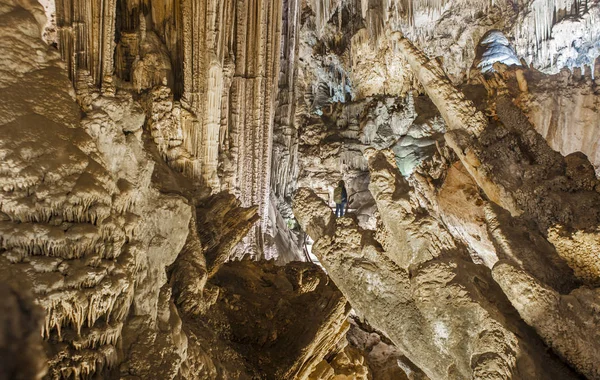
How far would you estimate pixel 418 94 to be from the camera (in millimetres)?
12859

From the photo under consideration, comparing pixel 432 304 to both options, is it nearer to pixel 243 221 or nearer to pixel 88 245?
pixel 88 245

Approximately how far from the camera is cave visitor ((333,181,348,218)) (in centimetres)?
1335

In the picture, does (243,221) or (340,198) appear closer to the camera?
(243,221)

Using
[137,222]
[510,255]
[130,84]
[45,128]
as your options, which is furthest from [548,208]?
[130,84]

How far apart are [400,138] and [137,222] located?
9.68 m

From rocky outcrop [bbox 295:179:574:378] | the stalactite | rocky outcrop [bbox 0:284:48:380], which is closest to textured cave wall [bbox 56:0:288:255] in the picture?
the stalactite

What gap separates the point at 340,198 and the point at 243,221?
22.2ft

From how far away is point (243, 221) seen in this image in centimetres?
689

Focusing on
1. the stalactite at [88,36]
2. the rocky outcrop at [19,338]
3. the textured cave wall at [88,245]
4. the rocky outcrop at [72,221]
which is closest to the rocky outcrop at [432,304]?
the textured cave wall at [88,245]

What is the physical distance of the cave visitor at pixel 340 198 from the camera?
43.8ft

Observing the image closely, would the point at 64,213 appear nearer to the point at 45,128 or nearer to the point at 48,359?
the point at 45,128

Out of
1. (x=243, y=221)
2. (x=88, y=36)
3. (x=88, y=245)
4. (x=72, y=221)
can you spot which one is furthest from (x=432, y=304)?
(x=88, y=36)

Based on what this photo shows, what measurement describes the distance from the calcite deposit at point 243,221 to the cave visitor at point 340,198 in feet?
13.9

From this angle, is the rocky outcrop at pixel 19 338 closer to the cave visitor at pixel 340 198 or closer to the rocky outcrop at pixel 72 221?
the rocky outcrop at pixel 72 221
